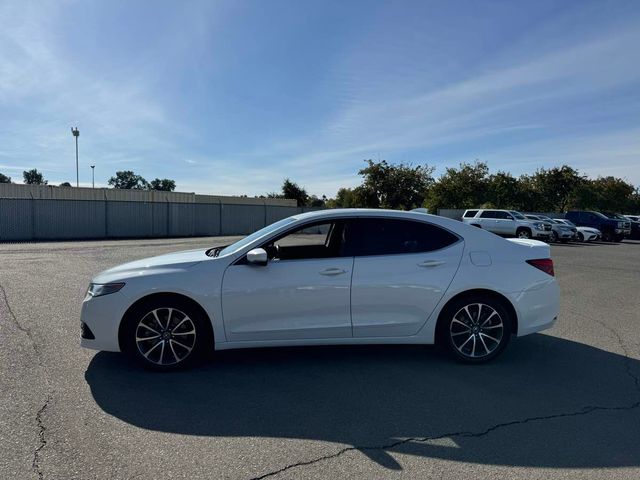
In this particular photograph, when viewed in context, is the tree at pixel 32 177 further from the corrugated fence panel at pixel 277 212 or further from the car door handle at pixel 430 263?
the car door handle at pixel 430 263

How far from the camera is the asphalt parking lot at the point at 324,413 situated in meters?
2.99

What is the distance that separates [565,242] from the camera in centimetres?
2758

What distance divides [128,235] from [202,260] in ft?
85.2

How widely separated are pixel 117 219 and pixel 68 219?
105 inches

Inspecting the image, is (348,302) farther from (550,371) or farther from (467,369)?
(550,371)

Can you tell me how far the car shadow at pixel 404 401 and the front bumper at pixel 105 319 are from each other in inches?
11.9

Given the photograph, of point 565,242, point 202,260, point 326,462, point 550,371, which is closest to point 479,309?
point 550,371

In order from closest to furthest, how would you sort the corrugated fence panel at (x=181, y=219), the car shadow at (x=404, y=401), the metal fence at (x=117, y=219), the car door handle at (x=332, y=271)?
1. the car shadow at (x=404, y=401)
2. the car door handle at (x=332, y=271)
3. the metal fence at (x=117, y=219)
4. the corrugated fence panel at (x=181, y=219)

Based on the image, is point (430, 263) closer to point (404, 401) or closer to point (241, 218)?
point (404, 401)

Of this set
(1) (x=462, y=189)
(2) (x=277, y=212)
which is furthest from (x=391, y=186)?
(2) (x=277, y=212)

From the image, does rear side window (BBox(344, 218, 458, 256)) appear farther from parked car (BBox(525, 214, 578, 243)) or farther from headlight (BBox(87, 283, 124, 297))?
parked car (BBox(525, 214, 578, 243))

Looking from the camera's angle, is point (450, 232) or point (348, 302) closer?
point (348, 302)

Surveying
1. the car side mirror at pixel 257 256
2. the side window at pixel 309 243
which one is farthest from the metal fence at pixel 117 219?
the car side mirror at pixel 257 256

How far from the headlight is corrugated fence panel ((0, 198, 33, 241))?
23756mm
